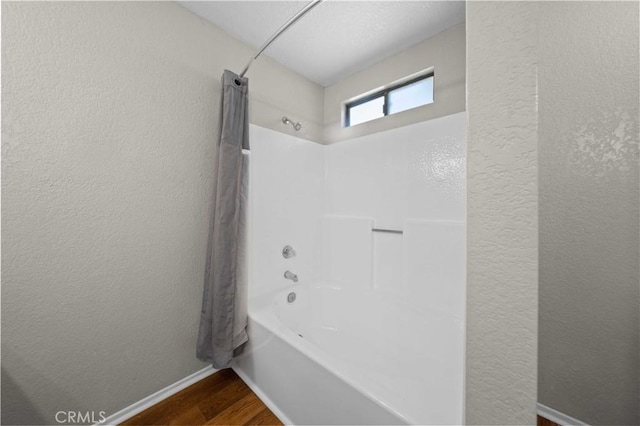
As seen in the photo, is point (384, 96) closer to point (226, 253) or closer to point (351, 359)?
A: point (226, 253)

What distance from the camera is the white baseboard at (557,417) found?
0.63 m

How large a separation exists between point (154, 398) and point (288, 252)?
1219 mm

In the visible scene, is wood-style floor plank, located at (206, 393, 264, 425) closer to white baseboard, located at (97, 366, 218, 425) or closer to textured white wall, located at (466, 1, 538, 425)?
white baseboard, located at (97, 366, 218, 425)

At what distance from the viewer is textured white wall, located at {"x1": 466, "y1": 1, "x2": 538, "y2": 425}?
1.34 ft

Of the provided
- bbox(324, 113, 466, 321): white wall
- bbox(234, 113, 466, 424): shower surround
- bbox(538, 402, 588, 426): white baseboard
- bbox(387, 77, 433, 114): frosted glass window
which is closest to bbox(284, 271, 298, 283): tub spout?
bbox(234, 113, 466, 424): shower surround

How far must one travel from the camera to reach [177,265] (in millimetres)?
1475

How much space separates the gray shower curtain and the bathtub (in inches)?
6.0

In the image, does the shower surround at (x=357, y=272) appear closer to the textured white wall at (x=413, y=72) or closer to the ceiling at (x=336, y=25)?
the textured white wall at (x=413, y=72)

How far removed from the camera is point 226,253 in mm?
1500

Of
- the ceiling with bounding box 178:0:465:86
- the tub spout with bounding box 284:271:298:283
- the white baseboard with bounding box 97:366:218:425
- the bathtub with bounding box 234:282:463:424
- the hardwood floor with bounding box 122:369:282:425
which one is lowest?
the hardwood floor with bounding box 122:369:282:425

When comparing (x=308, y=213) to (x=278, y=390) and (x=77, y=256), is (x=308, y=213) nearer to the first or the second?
(x=278, y=390)

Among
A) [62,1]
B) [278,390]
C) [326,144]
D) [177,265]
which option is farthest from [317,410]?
[62,1]

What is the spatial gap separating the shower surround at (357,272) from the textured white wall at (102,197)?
48 cm

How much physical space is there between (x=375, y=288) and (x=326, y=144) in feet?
4.92
